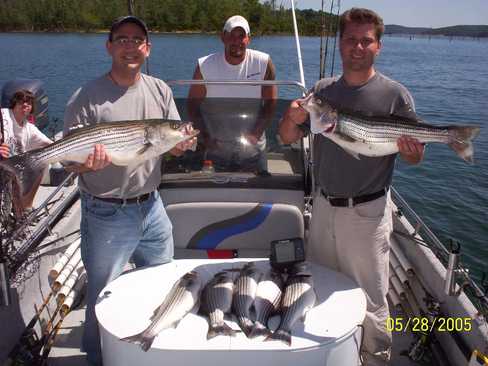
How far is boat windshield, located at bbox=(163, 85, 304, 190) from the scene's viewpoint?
4.16m

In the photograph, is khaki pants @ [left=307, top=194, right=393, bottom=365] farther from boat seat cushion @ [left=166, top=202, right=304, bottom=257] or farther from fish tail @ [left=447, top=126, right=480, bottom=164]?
boat seat cushion @ [left=166, top=202, right=304, bottom=257]

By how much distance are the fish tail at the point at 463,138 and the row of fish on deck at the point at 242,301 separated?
4.21 feet

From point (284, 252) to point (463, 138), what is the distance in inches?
54.6

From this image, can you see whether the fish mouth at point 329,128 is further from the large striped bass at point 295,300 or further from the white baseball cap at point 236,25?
the white baseball cap at point 236,25

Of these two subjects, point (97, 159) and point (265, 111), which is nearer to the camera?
point (97, 159)

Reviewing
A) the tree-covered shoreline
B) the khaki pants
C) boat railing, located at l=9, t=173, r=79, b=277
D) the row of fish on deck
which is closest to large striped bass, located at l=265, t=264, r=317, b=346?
the row of fish on deck

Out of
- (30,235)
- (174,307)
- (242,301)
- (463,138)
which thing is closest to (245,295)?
(242,301)

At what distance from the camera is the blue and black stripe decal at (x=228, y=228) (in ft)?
13.2

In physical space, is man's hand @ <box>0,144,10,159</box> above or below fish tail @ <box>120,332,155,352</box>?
above

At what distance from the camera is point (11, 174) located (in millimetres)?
2748

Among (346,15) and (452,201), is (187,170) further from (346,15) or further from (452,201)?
(452,201)

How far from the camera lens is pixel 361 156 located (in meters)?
3.12
